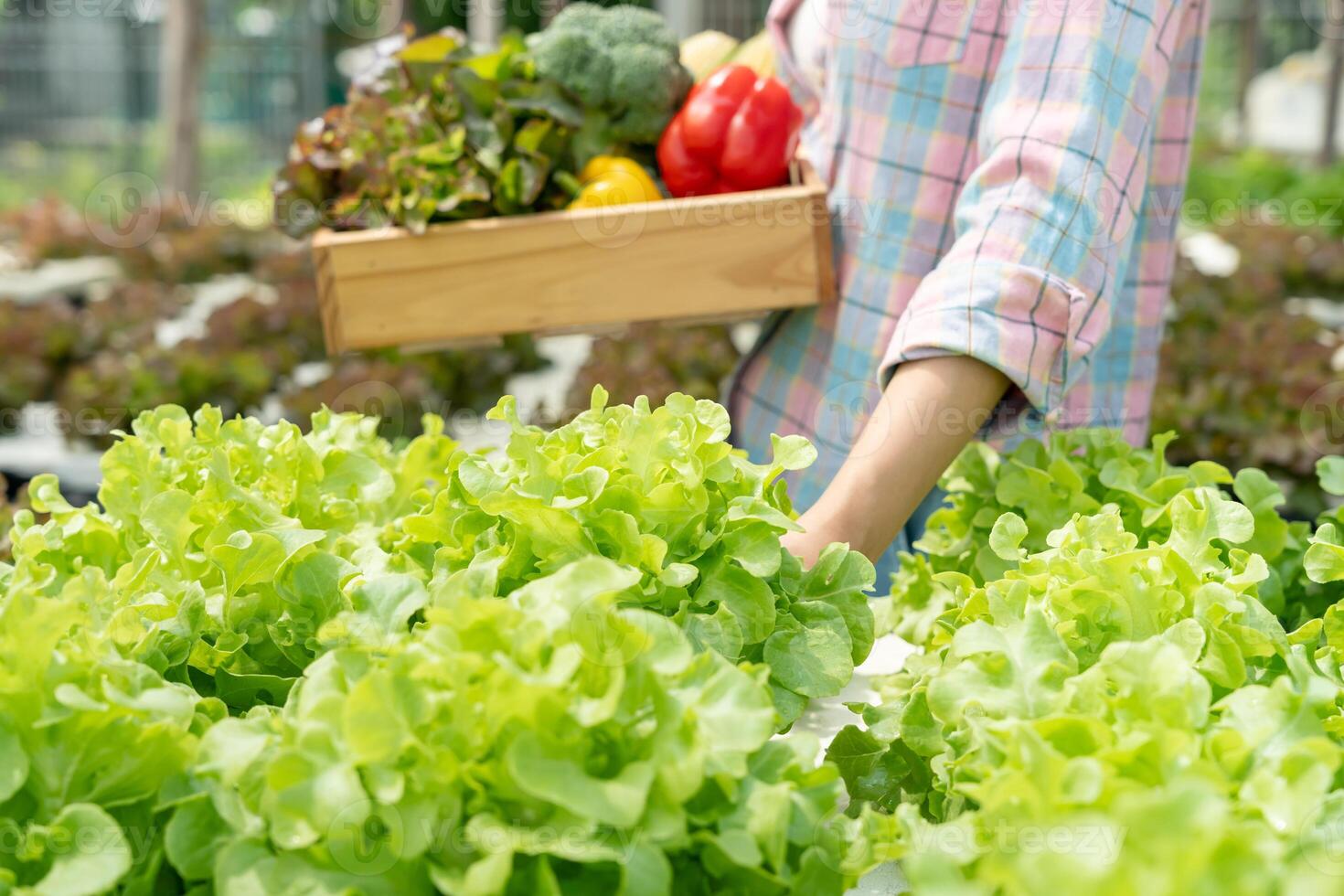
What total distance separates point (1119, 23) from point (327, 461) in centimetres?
100

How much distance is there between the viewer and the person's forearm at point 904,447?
4.37 feet

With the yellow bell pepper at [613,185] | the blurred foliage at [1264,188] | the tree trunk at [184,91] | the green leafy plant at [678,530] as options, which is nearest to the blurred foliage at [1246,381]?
the blurred foliage at [1264,188]

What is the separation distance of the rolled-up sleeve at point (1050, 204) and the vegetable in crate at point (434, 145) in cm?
78

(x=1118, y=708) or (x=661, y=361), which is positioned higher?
(x=1118, y=708)

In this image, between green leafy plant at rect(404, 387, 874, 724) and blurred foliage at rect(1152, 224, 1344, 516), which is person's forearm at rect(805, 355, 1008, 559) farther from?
→ blurred foliage at rect(1152, 224, 1344, 516)

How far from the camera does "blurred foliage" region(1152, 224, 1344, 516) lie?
3.52 metres

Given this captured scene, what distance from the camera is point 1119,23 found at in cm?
145

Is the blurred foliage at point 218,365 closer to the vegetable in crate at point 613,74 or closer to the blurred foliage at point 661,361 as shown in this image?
the blurred foliage at point 661,361

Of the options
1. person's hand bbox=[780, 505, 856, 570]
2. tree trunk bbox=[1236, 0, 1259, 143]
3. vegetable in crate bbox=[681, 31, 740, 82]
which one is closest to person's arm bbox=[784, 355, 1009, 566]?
person's hand bbox=[780, 505, 856, 570]

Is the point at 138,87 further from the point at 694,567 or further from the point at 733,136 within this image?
the point at 694,567

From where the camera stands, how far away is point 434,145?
2.02 m

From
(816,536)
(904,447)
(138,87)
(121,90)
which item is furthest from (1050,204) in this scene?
(138,87)

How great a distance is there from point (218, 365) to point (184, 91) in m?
3.59

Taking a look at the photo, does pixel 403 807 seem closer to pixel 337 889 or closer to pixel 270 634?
pixel 337 889
